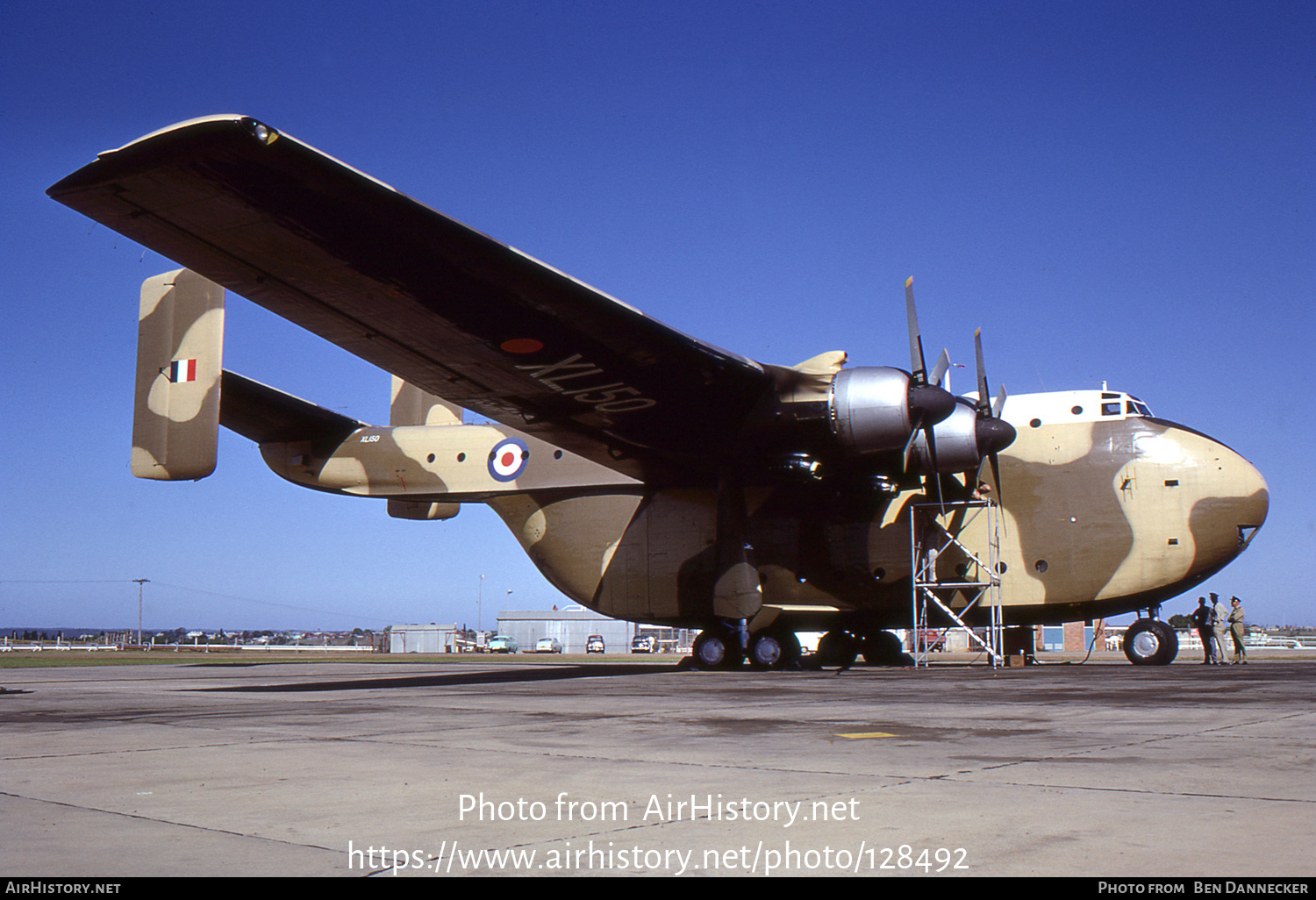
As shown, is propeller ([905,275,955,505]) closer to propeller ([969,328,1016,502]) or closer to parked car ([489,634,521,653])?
propeller ([969,328,1016,502])

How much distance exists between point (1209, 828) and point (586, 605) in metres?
18.1

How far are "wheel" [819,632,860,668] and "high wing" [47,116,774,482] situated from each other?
4.54 m

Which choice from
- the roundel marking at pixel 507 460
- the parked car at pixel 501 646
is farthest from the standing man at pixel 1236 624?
the parked car at pixel 501 646

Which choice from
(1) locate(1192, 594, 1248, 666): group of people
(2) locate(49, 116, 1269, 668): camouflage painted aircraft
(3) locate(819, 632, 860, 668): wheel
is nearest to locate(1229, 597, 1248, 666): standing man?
(1) locate(1192, 594, 1248, 666): group of people

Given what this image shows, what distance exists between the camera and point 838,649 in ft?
64.3

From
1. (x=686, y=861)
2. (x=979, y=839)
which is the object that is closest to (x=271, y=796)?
(x=686, y=861)

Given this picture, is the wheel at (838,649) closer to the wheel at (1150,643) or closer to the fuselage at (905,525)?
the fuselage at (905,525)

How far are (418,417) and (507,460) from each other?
183 inches

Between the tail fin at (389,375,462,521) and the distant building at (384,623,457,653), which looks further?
the distant building at (384,623,457,653)

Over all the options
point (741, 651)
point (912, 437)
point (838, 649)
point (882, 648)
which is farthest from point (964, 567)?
point (741, 651)

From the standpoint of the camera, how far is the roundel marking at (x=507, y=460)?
20469mm

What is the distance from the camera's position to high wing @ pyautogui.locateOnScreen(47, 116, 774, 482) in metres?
10.3

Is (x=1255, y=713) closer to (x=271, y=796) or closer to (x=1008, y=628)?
(x=271, y=796)

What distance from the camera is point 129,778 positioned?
4.38m
